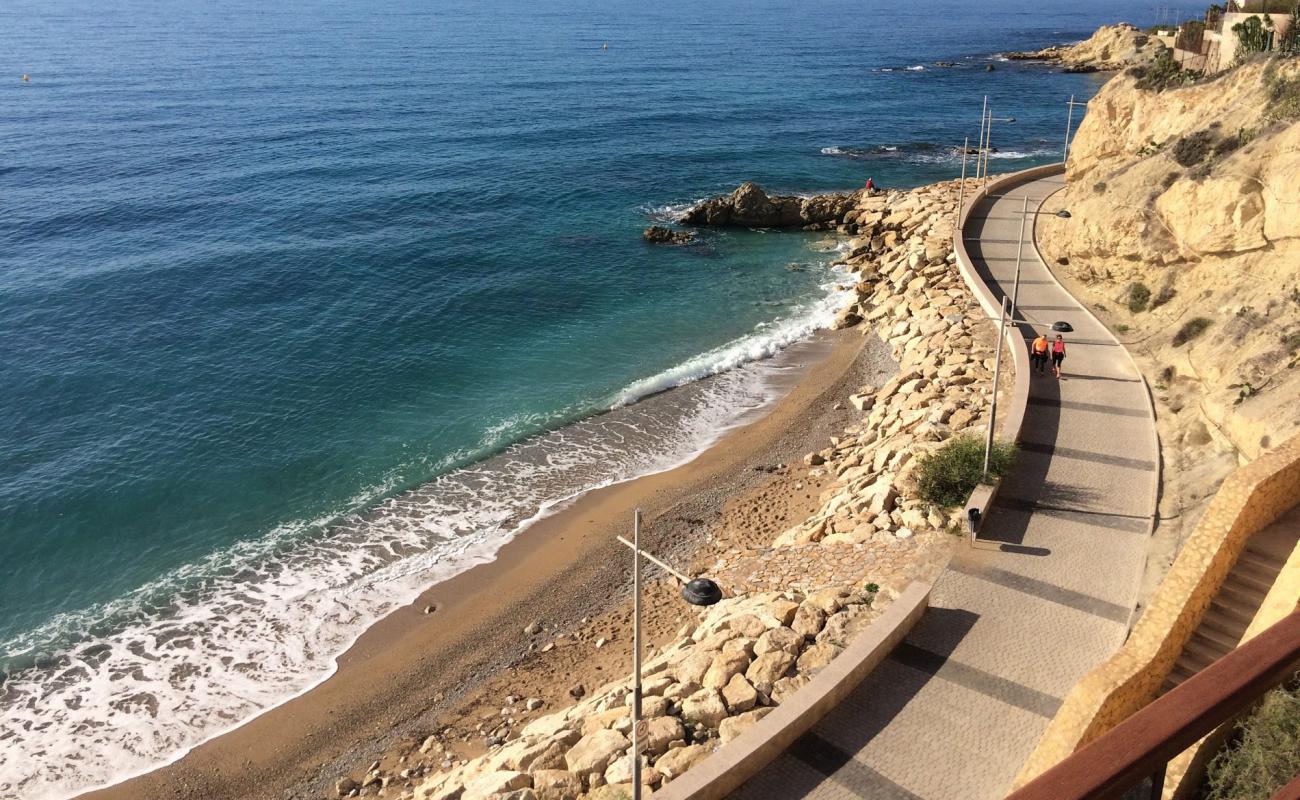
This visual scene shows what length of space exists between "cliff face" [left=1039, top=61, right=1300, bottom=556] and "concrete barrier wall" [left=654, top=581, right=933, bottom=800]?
24.6 feet

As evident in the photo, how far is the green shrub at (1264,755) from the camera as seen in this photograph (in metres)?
7.64

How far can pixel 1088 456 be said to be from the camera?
20.5 meters

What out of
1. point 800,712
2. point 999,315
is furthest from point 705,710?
point 999,315

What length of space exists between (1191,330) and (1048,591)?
11.4 m

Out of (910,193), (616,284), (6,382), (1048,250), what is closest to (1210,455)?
(1048,250)

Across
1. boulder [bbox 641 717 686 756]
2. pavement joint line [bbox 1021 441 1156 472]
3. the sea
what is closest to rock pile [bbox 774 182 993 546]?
pavement joint line [bbox 1021 441 1156 472]

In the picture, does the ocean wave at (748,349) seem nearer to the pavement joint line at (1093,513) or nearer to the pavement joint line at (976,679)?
the pavement joint line at (1093,513)

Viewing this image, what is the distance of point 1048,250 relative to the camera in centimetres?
3344

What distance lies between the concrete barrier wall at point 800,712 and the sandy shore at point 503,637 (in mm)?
5743

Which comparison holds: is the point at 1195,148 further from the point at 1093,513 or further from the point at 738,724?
the point at 738,724

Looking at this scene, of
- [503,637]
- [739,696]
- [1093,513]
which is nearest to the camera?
[739,696]

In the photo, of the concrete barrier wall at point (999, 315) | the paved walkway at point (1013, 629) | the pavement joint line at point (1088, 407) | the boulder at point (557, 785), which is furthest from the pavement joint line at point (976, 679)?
the pavement joint line at point (1088, 407)

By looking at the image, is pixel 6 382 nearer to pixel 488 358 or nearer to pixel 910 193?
pixel 488 358

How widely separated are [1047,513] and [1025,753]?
7.03 m
